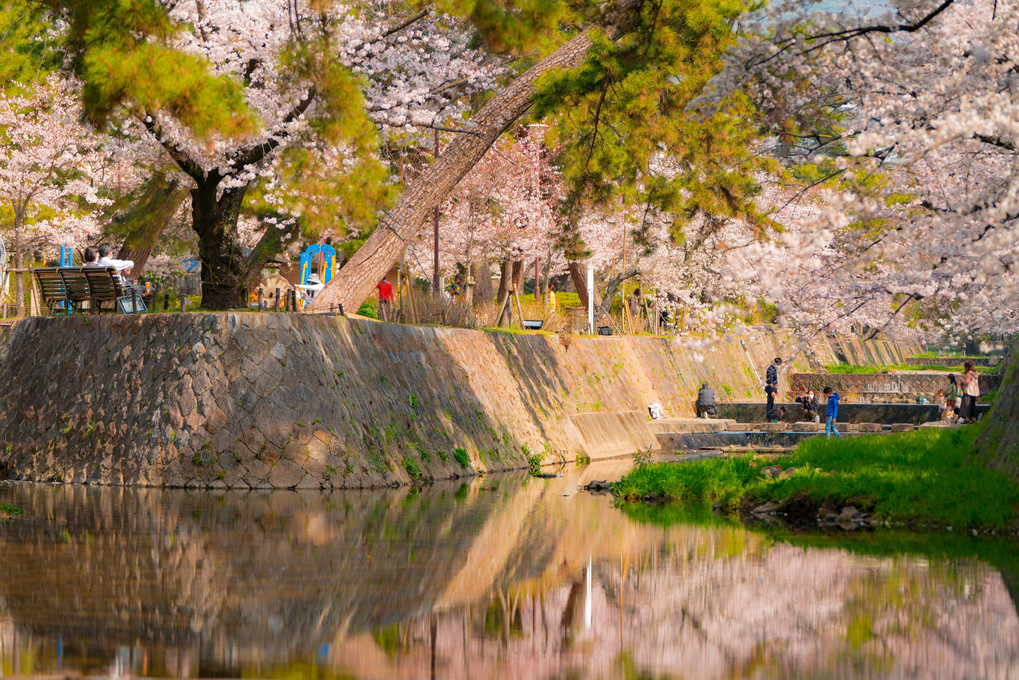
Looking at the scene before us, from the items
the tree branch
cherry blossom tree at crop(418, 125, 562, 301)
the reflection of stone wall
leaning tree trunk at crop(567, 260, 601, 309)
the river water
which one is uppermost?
cherry blossom tree at crop(418, 125, 562, 301)

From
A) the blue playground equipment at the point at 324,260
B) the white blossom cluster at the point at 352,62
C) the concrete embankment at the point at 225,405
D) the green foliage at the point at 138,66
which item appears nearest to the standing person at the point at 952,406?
the white blossom cluster at the point at 352,62

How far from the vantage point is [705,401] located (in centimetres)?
3812

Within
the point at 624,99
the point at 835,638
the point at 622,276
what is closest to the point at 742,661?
the point at 835,638

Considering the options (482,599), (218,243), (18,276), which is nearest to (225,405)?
(218,243)

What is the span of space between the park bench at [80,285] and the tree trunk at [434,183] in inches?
131

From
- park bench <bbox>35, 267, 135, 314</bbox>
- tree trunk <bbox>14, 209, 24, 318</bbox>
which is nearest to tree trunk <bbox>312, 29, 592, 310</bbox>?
park bench <bbox>35, 267, 135, 314</bbox>

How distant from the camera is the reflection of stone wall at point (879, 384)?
48.5 metres

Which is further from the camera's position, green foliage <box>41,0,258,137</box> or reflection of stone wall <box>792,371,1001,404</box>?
reflection of stone wall <box>792,371,1001,404</box>

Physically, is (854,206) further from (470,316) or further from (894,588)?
(470,316)

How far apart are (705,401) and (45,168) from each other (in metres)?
21.7

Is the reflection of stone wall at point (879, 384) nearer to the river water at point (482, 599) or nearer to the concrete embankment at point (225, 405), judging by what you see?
the concrete embankment at point (225, 405)

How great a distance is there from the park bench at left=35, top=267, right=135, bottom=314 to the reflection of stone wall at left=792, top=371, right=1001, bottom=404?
3456 cm

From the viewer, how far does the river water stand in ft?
20.3

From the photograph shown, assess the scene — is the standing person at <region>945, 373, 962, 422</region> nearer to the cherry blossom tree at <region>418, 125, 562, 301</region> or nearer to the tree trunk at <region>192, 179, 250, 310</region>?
the cherry blossom tree at <region>418, 125, 562, 301</region>
